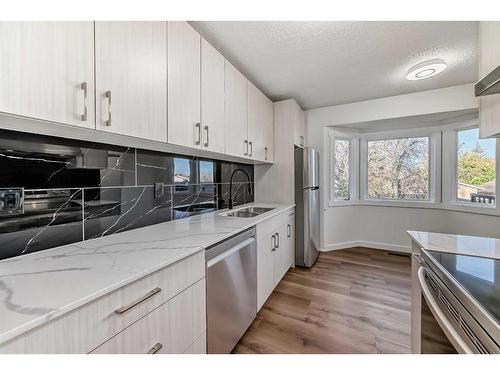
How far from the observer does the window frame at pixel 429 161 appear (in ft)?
10.2

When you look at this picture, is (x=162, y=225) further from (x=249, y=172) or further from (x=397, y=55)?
(x=397, y=55)

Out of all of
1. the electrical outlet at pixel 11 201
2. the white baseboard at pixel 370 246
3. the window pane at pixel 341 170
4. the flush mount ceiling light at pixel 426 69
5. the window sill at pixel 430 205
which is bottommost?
the white baseboard at pixel 370 246

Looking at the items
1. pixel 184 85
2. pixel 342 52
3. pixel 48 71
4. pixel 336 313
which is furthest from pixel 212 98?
pixel 336 313

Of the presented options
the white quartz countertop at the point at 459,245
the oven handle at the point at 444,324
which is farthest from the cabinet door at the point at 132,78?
the white quartz countertop at the point at 459,245

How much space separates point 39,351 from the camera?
504mm

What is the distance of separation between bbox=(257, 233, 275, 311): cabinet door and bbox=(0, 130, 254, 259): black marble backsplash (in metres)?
0.75

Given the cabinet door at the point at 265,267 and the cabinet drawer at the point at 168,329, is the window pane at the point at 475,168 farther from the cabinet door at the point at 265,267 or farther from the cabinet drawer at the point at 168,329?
the cabinet drawer at the point at 168,329

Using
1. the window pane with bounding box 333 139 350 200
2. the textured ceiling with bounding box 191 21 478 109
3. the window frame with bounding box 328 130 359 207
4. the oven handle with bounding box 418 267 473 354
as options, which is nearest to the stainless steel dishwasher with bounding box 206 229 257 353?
the oven handle with bounding box 418 267 473 354

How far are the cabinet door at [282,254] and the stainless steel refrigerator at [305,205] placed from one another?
276 millimetres

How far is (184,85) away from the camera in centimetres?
132

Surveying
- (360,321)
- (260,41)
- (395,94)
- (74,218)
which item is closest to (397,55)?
(395,94)

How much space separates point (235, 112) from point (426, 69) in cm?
192

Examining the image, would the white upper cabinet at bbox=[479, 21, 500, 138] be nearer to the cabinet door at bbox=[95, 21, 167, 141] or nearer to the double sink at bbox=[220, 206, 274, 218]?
the cabinet door at bbox=[95, 21, 167, 141]
